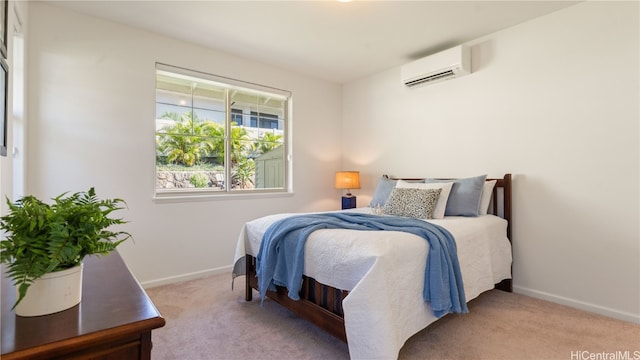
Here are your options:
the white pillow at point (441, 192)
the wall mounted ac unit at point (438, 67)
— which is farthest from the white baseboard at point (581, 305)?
the wall mounted ac unit at point (438, 67)

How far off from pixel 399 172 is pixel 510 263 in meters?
1.53

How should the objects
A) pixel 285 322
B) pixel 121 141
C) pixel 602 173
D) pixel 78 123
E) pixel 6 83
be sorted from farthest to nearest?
pixel 121 141, pixel 78 123, pixel 602 173, pixel 285 322, pixel 6 83

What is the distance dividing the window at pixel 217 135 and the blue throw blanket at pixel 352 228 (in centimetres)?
153

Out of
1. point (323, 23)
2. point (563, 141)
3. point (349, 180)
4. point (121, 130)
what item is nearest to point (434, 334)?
point (563, 141)

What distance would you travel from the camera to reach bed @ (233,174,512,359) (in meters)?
1.55

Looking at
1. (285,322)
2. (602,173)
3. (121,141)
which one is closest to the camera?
(285,322)

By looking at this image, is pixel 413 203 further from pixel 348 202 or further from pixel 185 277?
pixel 185 277

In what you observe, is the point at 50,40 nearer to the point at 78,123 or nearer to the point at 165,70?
the point at 78,123

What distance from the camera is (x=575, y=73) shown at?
256cm

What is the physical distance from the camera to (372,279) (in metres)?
1.57

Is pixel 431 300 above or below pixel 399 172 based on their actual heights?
below

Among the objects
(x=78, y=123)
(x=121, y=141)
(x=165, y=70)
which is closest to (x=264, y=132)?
(x=165, y=70)

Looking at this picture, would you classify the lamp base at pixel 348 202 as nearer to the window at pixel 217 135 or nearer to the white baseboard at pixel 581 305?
the window at pixel 217 135

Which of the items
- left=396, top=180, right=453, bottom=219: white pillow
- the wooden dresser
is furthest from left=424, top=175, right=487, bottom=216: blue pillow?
the wooden dresser
